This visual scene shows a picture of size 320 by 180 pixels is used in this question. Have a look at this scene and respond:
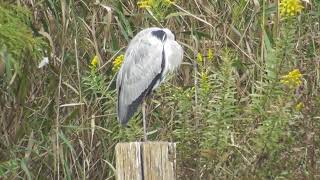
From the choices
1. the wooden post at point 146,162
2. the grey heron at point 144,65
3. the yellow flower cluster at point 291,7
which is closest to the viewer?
the wooden post at point 146,162

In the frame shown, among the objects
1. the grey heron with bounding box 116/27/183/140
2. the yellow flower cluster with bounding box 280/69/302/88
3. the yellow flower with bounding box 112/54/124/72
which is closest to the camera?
the yellow flower cluster with bounding box 280/69/302/88

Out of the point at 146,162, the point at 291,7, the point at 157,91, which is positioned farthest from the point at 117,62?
the point at 146,162

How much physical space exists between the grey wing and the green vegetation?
0.08 m

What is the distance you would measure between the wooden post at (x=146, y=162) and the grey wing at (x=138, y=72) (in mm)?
1207

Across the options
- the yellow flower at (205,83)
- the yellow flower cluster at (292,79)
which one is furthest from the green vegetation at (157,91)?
the yellow flower cluster at (292,79)

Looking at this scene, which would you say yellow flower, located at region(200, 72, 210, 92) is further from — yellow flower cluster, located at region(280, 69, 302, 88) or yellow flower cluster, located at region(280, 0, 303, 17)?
yellow flower cluster, located at region(280, 0, 303, 17)

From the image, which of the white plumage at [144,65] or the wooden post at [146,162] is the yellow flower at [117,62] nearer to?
the white plumage at [144,65]

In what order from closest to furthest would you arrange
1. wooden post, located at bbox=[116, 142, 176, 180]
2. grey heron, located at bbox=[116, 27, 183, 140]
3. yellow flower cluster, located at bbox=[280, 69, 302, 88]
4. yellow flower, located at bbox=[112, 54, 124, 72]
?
1. wooden post, located at bbox=[116, 142, 176, 180]
2. yellow flower cluster, located at bbox=[280, 69, 302, 88]
3. grey heron, located at bbox=[116, 27, 183, 140]
4. yellow flower, located at bbox=[112, 54, 124, 72]

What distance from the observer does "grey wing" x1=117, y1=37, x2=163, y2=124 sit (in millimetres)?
3781

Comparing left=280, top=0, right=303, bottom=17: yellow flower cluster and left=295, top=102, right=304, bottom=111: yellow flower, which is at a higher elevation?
left=280, top=0, right=303, bottom=17: yellow flower cluster

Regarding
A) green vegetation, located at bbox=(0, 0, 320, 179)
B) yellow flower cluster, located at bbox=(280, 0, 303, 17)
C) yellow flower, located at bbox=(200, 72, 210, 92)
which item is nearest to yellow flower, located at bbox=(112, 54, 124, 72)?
green vegetation, located at bbox=(0, 0, 320, 179)

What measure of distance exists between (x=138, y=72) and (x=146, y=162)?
4.88ft

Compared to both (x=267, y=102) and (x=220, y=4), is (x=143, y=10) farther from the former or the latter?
(x=267, y=102)

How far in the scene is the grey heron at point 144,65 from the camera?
3.74 m
